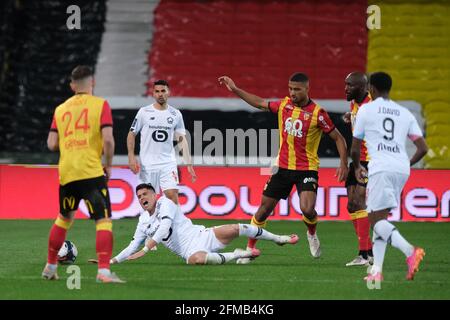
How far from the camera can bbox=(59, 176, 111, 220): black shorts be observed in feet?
29.7

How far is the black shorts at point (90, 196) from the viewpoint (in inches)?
356

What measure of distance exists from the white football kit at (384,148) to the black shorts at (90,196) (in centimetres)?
230

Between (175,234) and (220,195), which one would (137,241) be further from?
(220,195)

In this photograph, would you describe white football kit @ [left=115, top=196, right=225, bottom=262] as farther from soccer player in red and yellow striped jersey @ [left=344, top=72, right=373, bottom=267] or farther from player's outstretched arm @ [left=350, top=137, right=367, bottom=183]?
player's outstretched arm @ [left=350, top=137, right=367, bottom=183]

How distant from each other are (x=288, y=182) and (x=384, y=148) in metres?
2.55

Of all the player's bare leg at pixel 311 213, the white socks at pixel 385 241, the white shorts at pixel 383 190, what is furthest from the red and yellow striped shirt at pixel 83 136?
the player's bare leg at pixel 311 213

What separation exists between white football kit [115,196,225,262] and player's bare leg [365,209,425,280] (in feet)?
6.86

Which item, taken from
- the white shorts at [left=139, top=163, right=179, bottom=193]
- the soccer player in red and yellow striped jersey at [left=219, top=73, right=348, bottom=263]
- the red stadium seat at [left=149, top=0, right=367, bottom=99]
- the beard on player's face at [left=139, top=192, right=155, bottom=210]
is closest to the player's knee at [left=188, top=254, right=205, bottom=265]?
the beard on player's face at [left=139, top=192, right=155, bottom=210]

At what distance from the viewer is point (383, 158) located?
9.27m

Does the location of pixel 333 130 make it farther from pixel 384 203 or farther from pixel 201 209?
pixel 201 209

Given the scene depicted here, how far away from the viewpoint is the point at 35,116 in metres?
21.9

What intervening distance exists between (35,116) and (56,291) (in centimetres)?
1366

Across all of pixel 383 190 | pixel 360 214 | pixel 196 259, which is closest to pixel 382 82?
pixel 383 190

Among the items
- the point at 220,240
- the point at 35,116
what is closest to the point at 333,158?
the point at 35,116
